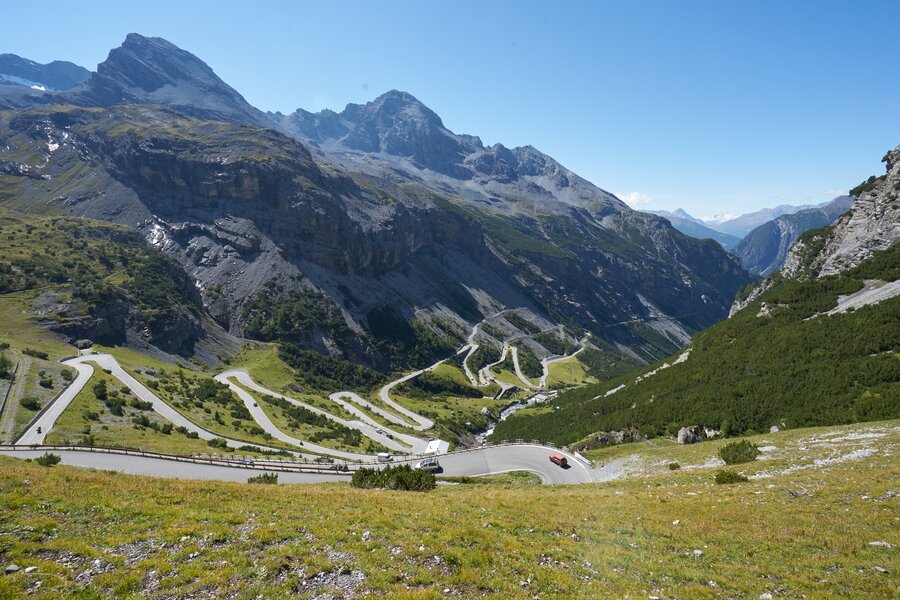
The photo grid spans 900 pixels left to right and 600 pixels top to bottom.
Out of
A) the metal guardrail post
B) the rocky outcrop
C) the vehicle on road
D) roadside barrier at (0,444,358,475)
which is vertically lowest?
the vehicle on road

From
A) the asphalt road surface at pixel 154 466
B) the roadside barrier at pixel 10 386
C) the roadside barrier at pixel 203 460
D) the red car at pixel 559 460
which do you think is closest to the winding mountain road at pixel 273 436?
the asphalt road surface at pixel 154 466

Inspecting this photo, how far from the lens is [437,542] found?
15328 millimetres

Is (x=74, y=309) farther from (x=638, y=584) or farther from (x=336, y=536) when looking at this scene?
(x=638, y=584)

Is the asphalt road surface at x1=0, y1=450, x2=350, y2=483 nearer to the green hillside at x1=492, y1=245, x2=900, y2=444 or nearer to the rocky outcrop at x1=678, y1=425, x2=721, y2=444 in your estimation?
the rocky outcrop at x1=678, y1=425, x2=721, y2=444

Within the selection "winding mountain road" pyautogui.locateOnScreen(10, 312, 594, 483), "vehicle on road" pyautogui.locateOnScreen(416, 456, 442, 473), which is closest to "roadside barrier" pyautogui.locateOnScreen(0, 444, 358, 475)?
"winding mountain road" pyautogui.locateOnScreen(10, 312, 594, 483)

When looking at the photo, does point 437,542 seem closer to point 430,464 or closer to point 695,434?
point 430,464

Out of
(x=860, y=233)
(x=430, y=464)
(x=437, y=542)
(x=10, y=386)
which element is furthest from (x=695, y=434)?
(x=10, y=386)

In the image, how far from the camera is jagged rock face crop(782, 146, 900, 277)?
69625mm

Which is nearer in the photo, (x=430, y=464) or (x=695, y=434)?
(x=695, y=434)

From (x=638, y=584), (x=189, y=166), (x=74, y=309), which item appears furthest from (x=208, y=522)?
(x=189, y=166)

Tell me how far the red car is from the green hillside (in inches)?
449

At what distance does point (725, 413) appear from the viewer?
45.8 m

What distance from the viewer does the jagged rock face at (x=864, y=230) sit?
69625mm

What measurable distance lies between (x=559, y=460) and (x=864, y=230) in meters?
73.0
